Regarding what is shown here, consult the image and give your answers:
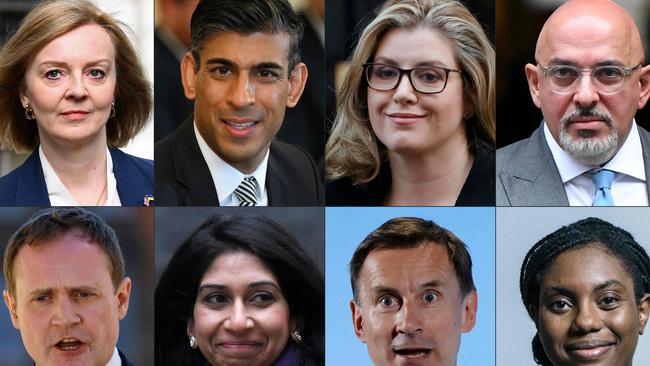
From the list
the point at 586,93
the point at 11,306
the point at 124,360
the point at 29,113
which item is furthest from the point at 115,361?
the point at 586,93

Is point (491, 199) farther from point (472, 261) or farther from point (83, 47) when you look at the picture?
point (83, 47)

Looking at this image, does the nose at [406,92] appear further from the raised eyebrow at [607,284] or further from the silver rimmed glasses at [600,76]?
the raised eyebrow at [607,284]

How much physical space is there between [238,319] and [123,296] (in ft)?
2.24

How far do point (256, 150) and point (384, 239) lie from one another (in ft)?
2.82

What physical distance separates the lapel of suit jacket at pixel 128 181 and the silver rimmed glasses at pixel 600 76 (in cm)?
233

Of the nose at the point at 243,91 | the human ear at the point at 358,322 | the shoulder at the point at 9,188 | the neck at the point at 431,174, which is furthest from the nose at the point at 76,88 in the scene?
the human ear at the point at 358,322

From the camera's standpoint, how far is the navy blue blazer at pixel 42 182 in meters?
6.79

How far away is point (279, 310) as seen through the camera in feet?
22.0

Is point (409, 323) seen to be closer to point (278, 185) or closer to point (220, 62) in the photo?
point (278, 185)

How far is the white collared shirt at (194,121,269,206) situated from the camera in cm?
673

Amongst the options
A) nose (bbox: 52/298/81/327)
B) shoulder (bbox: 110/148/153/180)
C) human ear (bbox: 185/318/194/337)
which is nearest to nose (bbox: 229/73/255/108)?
shoulder (bbox: 110/148/153/180)

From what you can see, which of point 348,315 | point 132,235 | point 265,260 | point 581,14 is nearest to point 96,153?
point 132,235

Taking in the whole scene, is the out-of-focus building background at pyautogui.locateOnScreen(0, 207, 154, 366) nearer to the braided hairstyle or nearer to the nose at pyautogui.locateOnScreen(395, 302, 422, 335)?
the nose at pyautogui.locateOnScreen(395, 302, 422, 335)

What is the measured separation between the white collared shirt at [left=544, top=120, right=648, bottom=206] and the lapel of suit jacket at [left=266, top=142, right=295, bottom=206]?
144 centimetres
